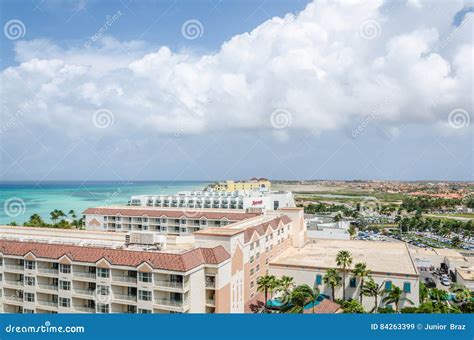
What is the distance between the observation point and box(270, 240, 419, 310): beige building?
48.0 ft

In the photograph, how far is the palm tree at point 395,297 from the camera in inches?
527

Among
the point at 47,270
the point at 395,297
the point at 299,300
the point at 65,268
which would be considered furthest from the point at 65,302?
the point at 395,297

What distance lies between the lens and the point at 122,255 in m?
10.5

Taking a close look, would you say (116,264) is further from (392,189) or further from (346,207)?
(346,207)

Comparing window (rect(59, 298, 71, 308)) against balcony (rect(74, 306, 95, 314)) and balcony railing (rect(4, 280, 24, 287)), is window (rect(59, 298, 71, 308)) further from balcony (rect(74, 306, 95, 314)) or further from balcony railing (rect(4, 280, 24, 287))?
balcony railing (rect(4, 280, 24, 287))

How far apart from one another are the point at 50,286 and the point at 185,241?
4620 millimetres

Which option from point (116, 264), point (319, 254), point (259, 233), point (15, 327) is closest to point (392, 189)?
point (319, 254)

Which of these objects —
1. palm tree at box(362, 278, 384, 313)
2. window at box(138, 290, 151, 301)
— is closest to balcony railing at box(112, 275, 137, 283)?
window at box(138, 290, 151, 301)

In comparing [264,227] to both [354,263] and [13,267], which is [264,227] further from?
[13,267]

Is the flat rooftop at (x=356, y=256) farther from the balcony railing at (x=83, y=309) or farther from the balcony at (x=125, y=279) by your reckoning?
the balcony railing at (x=83, y=309)

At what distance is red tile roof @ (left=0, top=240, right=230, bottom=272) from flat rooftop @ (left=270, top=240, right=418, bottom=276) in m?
6.46

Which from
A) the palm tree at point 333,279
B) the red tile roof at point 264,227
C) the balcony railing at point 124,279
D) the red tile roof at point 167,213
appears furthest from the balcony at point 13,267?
the red tile roof at point 167,213

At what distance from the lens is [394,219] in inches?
1460

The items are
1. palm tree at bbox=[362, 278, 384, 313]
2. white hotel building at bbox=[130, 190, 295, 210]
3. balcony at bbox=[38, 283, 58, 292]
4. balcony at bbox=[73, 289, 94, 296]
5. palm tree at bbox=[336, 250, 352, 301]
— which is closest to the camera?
balcony at bbox=[73, 289, 94, 296]
